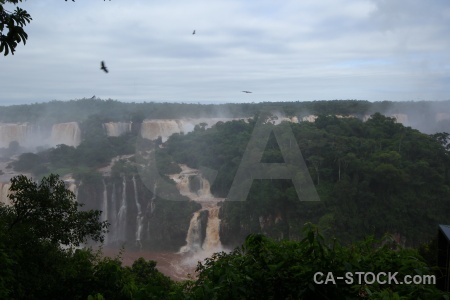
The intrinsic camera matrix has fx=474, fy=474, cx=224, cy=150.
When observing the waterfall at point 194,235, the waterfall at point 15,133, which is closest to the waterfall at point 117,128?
the waterfall at point 15,133

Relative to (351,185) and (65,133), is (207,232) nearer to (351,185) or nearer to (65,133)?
(351,185)

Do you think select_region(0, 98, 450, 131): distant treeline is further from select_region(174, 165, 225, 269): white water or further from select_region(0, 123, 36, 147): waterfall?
select_region(174, 165, 225, 269): white water

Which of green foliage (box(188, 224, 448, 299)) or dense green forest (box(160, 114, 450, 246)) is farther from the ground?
green foliage (box(188, 224, 448, 299))

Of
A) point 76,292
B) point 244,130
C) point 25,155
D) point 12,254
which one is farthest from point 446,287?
point 25,155

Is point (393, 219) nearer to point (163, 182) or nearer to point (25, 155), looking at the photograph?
point (163, 182)

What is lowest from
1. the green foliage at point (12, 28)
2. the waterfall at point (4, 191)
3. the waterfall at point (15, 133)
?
the waterfall at point (4, 191)

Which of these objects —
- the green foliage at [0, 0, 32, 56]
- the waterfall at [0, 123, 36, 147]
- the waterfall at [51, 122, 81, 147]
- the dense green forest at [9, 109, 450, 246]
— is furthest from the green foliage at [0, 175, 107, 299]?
the waterfall at [0, 123, 36, 147]

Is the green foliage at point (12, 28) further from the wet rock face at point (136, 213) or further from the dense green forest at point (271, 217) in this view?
the wet rock face at point (136, 213)

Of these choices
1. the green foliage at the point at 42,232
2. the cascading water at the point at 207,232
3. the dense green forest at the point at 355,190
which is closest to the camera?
the green foliage at the point at 42,232
